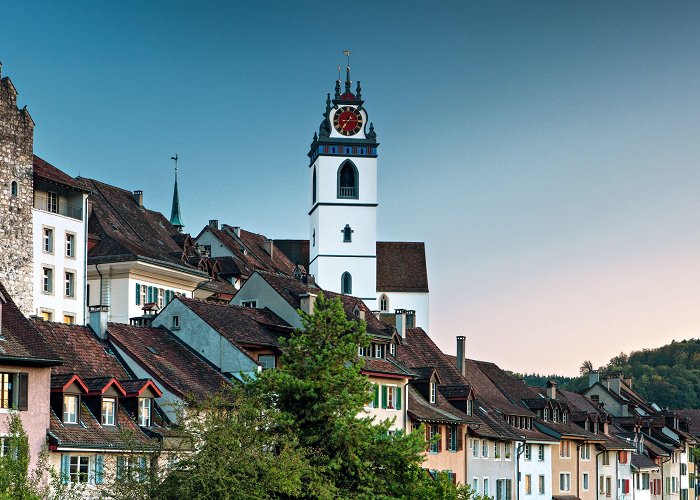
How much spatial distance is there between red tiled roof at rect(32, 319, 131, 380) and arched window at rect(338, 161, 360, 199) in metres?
75.2

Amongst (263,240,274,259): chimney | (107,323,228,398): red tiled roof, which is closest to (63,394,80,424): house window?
(107,323,228,398): red tiled roof

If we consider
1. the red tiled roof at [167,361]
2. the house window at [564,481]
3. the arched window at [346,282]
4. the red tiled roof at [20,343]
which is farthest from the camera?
the arched window at [346,282]

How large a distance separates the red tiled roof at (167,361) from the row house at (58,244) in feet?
49.3

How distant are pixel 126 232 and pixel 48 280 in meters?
11.3

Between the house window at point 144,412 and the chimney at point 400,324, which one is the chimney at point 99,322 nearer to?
the house window at point 144,412

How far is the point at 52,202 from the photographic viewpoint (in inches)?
3076

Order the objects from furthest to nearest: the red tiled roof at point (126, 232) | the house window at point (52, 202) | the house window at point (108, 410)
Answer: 1. the red tiled roof at point (126, 232)
2. the house window at point (52, 202)
3. the house window at point (108, 410)

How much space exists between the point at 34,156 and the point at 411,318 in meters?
28.5

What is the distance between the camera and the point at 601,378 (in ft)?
433

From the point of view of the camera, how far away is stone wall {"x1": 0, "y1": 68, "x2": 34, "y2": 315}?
7269cm

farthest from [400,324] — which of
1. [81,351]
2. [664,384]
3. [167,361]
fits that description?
[664,384]

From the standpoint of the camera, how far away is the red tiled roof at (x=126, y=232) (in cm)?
8394

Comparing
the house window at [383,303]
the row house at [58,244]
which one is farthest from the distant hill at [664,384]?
the row house at [58,244]

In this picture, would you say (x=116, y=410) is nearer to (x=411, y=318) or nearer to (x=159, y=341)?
(x=159, y=341)
